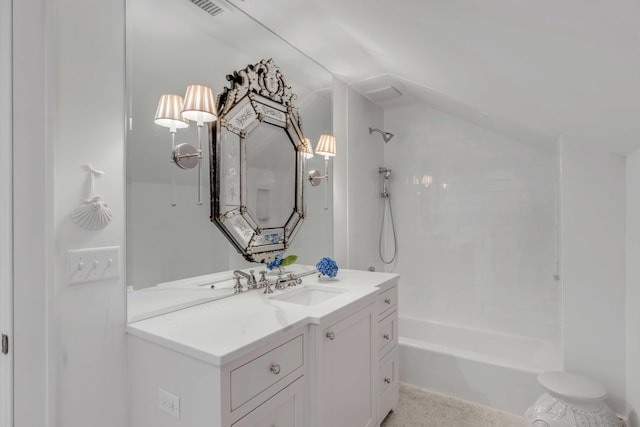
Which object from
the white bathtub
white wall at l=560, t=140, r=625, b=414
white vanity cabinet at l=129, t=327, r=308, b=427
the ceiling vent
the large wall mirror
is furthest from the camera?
the ceiling vent

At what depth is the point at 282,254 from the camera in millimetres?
2172

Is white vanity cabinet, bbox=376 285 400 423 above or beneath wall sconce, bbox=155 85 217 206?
beneath

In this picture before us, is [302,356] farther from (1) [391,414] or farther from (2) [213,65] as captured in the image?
(2) [213,65]

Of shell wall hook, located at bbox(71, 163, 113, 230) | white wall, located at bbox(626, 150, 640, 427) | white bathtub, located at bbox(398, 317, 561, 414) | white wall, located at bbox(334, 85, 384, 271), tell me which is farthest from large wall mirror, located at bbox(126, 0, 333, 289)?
white wall, located at bbox(626, 150, 640, 427)

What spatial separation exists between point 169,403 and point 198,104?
123 cm

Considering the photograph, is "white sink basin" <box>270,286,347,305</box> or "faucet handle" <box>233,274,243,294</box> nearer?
"faucet handle" <box>233,274,243,294</box>

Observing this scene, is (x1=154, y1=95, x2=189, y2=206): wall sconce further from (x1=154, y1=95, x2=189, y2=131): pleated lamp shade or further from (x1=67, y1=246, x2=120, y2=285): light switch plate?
(x1=67, y1=246, x2=120, y2=285): light switch plate

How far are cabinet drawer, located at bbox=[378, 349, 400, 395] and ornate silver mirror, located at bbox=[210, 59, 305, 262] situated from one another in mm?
972

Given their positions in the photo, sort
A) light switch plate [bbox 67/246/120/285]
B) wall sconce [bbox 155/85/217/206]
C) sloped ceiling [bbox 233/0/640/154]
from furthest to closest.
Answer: wall sconce [bbox 155/85/217/206] < light switch plate [bbox 67/246/120/285] < sloped ceiling [bbox 233/0/640/154]

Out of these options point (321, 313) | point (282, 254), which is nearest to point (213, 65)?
point (282, 254)

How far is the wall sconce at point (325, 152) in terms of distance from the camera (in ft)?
8.07

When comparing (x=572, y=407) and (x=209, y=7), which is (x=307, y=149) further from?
(x=572, y=407)

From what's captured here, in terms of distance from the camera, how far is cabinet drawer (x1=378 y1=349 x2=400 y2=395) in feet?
6.71
